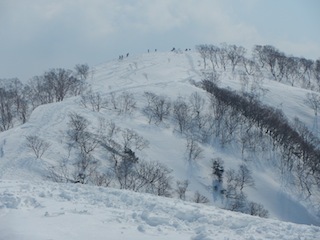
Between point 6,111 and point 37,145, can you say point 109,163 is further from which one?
point 6,111

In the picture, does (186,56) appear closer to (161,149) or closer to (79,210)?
(161,149)

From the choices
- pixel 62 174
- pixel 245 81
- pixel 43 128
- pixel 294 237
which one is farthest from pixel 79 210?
pixel 245 81

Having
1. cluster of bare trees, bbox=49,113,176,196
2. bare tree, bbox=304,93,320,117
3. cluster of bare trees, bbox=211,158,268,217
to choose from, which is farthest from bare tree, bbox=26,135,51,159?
bare tree, bbox=304,93,320,117

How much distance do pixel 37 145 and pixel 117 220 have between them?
3726 centimetres

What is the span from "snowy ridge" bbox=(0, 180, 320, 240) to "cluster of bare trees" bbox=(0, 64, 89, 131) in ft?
197

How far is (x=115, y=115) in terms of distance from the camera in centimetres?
6397

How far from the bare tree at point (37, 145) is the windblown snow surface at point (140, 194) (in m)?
0.70

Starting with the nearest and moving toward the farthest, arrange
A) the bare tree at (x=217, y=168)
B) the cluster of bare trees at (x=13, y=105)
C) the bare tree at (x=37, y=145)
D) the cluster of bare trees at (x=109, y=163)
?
the cluster of bare trees at (x=109, y=163), the bare tree at (x=37, y=145), the bare tree at (x=217, y=168), the cluster of bare trees at (x=13, y=105)

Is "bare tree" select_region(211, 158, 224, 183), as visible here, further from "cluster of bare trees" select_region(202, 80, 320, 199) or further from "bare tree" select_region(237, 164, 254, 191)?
"cluster of bare trees" select_region(202, 80, 320, 199)

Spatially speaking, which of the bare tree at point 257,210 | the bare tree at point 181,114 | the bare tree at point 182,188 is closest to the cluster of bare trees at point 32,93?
the bare tree at point 181,114

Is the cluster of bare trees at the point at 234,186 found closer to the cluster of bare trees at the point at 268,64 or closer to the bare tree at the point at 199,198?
the bare tree at the point at 199,198

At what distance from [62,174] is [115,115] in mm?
21944

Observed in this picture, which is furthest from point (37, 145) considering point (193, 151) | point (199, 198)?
point (193, 151)

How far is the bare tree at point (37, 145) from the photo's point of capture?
46.7 m
